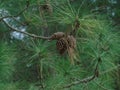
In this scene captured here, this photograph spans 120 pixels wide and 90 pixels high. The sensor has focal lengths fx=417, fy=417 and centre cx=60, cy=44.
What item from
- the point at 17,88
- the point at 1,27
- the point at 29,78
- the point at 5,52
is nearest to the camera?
the point at 5,52

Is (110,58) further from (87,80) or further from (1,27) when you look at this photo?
(1,27)

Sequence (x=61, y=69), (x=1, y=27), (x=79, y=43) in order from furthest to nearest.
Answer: (x=1, y=27) → (x=61, y=69) → (x=79, y=43)

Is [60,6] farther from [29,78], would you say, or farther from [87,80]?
[29,78]

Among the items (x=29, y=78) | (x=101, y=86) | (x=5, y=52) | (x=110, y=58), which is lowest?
(x=29, y=78)

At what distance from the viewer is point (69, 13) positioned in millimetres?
1265

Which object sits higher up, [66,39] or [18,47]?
[66,39]

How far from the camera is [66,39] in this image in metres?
1.24

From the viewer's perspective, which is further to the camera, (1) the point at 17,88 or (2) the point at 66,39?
(1) the point at 17,88

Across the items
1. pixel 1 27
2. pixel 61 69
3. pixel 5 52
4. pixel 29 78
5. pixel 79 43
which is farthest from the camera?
pixel 29 78

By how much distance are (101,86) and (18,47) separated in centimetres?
50

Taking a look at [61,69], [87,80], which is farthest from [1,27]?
[87,80]

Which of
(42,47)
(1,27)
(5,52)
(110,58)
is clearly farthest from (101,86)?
(1,27)

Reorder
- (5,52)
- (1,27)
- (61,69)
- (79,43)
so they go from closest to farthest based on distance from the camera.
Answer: (5,52)
(79,43)
(61,69)
(1,27)

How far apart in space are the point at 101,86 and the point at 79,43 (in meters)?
0.24
